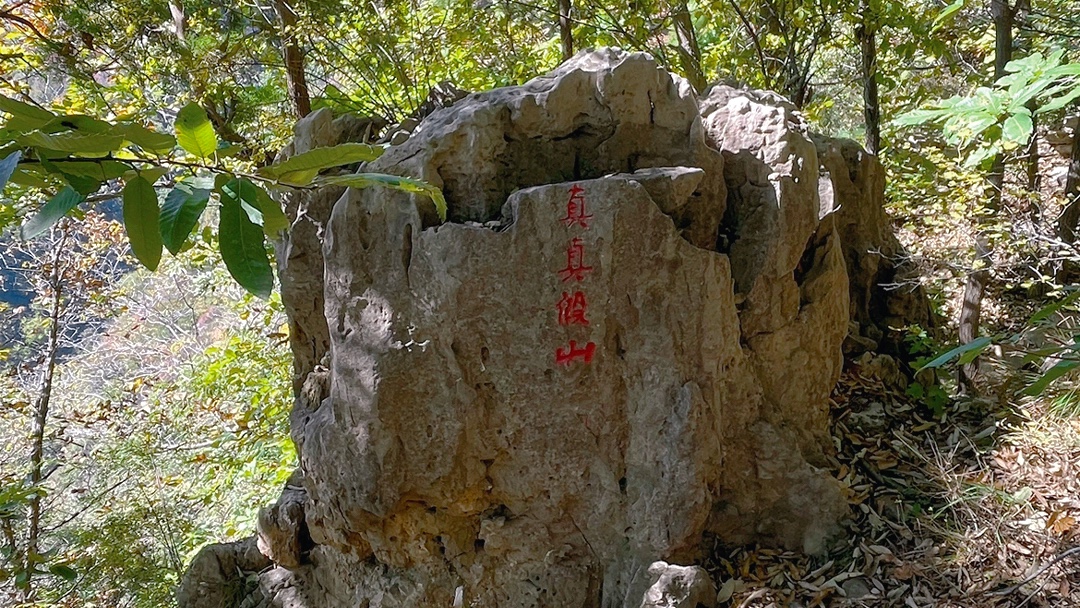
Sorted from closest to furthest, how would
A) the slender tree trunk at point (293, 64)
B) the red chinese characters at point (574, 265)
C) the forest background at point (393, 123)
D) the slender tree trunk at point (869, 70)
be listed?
the red chinese characters at point (574, 265), the forest background at point (393, 123), the slender tree trunk at point (869, 70), the slender tree trunk at point (293, 64)

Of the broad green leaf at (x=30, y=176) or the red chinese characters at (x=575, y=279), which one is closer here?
the broad green leaf at (x=30, y=176)

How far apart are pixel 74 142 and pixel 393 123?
11.0ft

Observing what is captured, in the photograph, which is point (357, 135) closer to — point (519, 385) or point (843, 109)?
point (519, 385)

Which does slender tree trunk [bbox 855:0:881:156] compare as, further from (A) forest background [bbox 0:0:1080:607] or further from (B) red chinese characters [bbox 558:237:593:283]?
(B) red chinese characters [bbox 558:237:593:283]

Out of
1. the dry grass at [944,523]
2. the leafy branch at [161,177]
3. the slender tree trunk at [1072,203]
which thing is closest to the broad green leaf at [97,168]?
the leafy branch at [161,177]

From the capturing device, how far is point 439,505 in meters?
3.32

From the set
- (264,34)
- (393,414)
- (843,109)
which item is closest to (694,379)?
(393,414)

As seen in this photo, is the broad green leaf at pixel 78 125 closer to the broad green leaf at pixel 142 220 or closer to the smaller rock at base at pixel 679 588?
the broad green leaf at pixel 142 220

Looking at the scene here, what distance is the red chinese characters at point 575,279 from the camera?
9.34 ft

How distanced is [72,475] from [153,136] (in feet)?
31.3

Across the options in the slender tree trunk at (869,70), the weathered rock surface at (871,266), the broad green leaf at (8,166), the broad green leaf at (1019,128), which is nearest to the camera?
the broad green leaf at (8,166)

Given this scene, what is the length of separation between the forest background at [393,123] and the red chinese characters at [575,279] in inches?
47.3

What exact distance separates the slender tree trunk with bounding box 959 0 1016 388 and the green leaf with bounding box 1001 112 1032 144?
1862 millimetres

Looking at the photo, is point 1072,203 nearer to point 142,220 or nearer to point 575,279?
point 575,279
